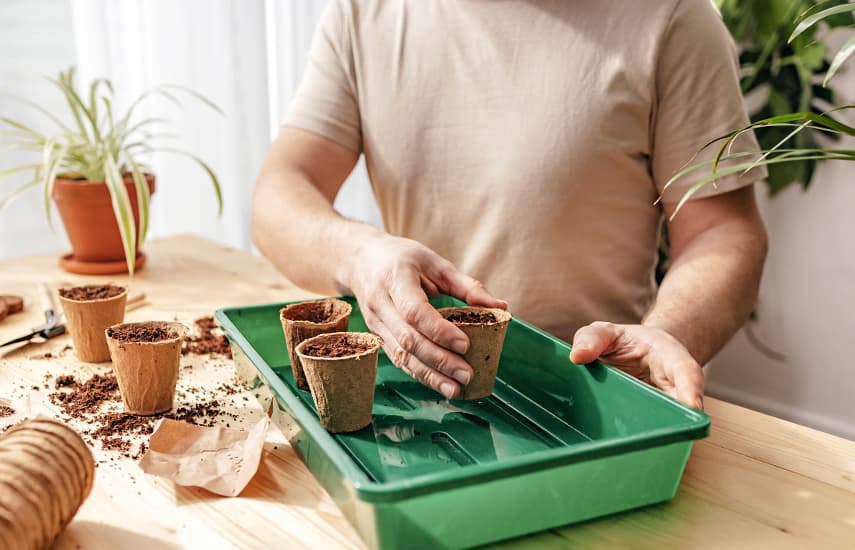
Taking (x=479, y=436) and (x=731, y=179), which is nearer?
(x=479, y=436)

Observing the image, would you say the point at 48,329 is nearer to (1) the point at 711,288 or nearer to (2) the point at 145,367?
(2) the point at 145,367

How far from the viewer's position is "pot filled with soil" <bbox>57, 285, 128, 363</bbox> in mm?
1120

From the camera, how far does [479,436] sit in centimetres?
88

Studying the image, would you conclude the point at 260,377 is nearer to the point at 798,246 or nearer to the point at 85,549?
the point at 85,549

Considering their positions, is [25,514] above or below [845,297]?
above

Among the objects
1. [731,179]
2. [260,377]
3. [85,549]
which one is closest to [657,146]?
[731,179]

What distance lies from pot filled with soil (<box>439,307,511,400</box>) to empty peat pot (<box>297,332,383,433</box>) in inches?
4.7

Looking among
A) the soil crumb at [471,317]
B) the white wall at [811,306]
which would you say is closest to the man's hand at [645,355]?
the soil crumb at [471,317]

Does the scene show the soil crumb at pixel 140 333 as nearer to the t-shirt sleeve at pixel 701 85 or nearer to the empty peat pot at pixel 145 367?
the empty peat pot at pixel 145 367

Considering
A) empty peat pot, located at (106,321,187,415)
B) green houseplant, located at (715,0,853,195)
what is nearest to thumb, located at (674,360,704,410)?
empty peat pot, located at (106,321,187,415)

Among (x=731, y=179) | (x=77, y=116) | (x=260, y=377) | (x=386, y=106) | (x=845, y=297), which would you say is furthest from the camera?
(x=845, y=297)

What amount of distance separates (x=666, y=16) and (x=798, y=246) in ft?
5.37

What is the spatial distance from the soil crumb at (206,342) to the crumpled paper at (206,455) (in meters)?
0.35

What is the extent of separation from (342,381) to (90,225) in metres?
1.01
